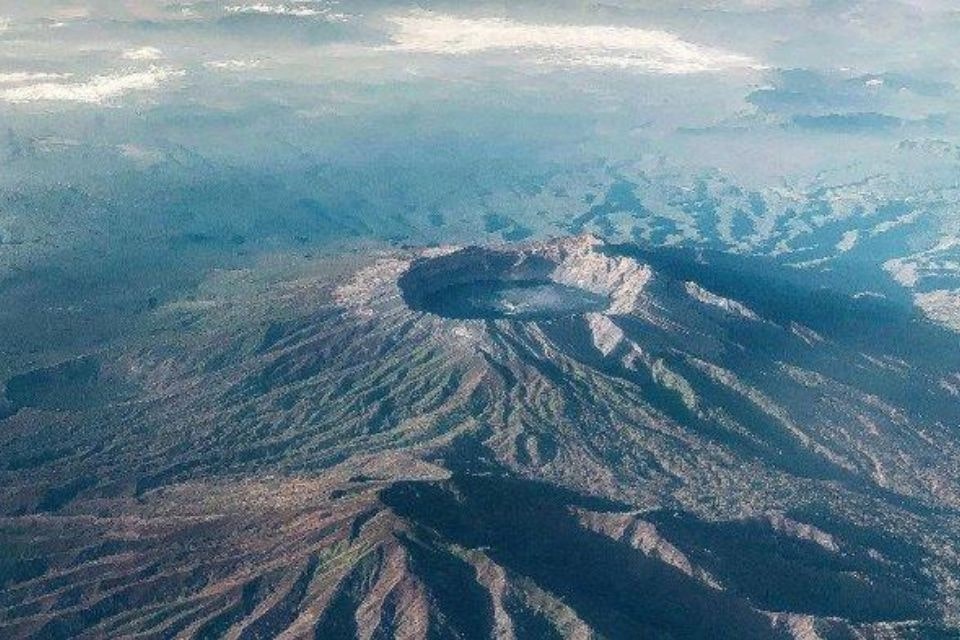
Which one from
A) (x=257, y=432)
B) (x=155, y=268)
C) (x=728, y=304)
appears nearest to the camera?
(x=257, y=432)

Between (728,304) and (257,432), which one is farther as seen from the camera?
(728,304)

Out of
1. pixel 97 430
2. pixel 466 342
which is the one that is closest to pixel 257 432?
pixel 97 430

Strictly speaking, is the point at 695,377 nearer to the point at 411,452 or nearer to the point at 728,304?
the point at 728,304

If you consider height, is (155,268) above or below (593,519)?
below

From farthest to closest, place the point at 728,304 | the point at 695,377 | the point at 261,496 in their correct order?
the point at 728,304 → the point at 695,377 → the point at 261,496

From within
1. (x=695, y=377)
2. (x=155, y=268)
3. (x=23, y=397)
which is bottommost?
(x=155, y=268)

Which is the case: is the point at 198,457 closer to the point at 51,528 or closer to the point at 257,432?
the point at 257,432
